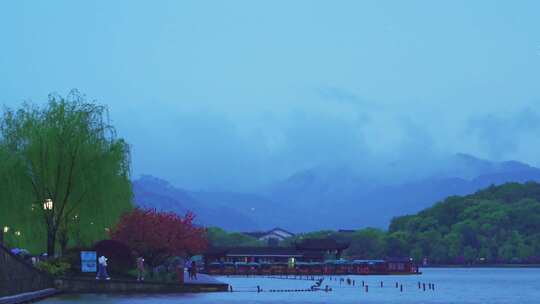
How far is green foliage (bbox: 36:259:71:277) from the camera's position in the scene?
65562 mm

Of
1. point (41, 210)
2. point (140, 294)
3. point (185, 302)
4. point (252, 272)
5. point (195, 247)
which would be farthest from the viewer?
point (252, 272)

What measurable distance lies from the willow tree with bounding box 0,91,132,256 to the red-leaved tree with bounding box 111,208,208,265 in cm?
834

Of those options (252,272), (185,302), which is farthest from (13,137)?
(252,272)

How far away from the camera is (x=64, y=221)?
73.7 metres

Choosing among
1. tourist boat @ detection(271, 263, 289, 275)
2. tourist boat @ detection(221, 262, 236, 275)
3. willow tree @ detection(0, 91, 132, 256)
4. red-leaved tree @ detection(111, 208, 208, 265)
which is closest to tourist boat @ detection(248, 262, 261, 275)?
tourist boat @ detection(271, 263, 289, 275)

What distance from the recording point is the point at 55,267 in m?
67.0

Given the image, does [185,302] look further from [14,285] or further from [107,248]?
[107,248]

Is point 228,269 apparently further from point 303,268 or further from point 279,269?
point 303,268

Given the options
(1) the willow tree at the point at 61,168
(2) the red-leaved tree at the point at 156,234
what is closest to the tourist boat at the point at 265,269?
(2) the red-leaved tree at the point at 156,234

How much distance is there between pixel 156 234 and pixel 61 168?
1539 cm

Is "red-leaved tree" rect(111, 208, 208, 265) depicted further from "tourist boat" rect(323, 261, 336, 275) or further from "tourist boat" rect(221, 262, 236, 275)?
"tourist boat" rect(323, 261, 336, 275)

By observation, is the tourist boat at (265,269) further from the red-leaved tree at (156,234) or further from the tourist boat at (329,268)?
the red-leaved tree at (156,234)

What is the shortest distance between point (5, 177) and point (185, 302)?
17.3 metres

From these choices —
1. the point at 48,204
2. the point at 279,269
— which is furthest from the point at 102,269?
the point at 279,269
